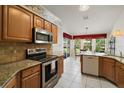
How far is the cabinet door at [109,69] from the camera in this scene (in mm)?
3322

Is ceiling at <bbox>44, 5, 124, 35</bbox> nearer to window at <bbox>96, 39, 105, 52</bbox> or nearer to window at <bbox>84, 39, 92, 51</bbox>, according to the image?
window at <bbox>96, 39, 105, 52</bbox>

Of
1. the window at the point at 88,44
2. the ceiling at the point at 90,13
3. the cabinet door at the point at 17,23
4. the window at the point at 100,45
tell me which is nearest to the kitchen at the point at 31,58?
the cabinet door at the point at 17,23

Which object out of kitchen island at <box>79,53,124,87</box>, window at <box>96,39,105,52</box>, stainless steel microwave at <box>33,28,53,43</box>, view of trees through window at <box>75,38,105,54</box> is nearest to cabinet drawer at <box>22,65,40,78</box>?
stainless steel microwave at <box>33,28,53,43</box>

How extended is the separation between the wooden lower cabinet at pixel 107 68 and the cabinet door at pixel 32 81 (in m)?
2.26

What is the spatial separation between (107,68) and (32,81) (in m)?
2.57

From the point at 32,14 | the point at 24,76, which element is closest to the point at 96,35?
the point at 32,14

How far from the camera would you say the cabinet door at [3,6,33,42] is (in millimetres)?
1840

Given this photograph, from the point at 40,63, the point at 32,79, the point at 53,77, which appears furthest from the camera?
the point at 53,77

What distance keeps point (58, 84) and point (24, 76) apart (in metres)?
1.63

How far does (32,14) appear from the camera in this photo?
8.60 ft

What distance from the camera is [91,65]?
13.8 ft
